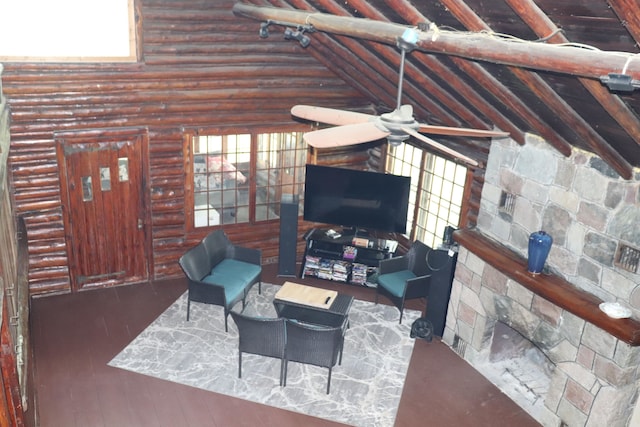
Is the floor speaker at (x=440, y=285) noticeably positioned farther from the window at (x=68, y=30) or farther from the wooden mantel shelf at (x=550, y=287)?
the window at (x=68, y=30)

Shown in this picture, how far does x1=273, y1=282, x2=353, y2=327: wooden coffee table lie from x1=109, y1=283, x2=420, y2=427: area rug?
1.75 feet

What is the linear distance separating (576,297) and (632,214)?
951mm

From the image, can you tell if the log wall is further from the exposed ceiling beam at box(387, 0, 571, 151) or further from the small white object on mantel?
the small white object on mantel

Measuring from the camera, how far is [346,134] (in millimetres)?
3934

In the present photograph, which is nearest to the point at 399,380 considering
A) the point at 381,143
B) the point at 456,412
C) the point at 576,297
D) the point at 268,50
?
the point at 456,412

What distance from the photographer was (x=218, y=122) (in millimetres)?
8391

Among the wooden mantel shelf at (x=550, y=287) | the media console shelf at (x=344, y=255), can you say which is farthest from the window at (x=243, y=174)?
the wooden mantel shelf at (x=550, y=287)

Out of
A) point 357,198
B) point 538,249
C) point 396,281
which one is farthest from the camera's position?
point 357,198

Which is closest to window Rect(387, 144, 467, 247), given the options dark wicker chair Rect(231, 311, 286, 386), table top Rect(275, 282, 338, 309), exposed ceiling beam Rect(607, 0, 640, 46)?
table top Rect(275, 282, 338, 309)

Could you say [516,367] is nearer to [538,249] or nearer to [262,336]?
[538,249]

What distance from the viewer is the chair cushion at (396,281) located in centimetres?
772

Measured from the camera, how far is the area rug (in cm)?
630

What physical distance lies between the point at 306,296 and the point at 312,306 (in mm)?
245

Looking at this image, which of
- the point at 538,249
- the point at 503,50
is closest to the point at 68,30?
the point at 503,50
